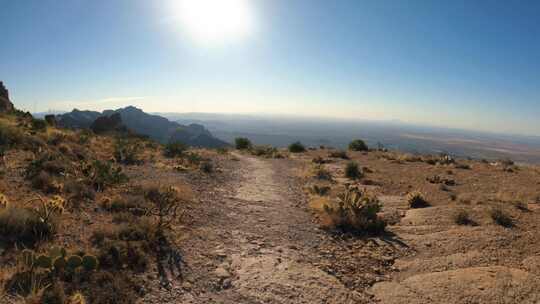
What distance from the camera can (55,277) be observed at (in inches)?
169

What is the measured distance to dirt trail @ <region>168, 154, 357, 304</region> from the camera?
4.85 meters

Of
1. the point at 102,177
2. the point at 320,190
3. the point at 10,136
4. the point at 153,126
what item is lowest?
the point at 320,190

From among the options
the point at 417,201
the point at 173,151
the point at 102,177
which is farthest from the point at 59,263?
the point at 173,151

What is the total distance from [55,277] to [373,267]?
17.2ft

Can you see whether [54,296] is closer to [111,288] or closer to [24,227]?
[111,288]

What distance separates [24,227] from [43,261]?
159 cm

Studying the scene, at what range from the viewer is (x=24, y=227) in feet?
17.8

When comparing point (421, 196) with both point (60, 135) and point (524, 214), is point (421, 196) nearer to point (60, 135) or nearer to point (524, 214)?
point (524, 214)

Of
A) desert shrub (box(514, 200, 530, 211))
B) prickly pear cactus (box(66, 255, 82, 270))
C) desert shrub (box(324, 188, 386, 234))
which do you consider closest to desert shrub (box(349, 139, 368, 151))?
desert shrub (box(514, 200, 530, 211))

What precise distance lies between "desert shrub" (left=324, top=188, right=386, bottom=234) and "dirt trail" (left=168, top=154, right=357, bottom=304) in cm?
63

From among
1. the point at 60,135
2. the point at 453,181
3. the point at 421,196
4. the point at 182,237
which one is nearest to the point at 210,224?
the point at 182,237

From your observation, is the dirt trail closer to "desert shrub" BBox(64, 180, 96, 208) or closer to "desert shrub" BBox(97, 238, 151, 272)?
"desert shrub" BBox(97, 238, 151, 272)

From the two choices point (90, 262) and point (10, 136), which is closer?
point (90, 262)

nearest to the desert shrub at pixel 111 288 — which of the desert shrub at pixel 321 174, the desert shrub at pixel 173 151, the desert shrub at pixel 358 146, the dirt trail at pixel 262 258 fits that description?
the dirt trail at pixel 262 258
